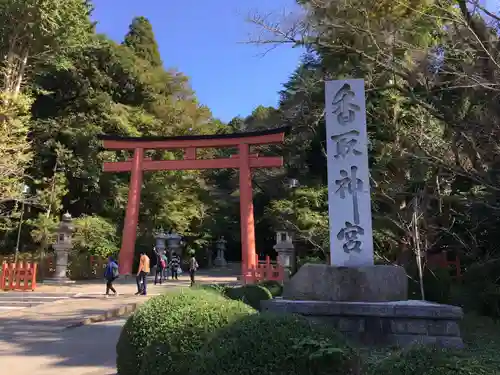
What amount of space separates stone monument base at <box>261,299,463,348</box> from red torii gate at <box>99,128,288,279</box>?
1243cm

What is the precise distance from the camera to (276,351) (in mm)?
2707

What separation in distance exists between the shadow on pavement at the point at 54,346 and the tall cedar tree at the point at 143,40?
78.4 ft

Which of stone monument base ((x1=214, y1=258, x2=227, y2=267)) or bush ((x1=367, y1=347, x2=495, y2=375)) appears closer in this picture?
bush ((x1=367, y1=347, x2=495, y2=375))

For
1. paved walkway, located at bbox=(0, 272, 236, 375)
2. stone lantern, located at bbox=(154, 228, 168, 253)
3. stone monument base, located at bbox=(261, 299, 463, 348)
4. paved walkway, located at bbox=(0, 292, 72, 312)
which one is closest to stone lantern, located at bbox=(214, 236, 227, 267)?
stone lantern, located at bbox=(154, 228, 168, 253)

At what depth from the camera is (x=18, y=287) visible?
48.6ft

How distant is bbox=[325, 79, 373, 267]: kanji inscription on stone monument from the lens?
20.7 feet

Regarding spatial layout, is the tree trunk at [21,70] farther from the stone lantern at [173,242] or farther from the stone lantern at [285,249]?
the stone lantern at [285,249]

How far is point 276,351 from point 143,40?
30589mm

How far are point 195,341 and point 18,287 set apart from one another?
13788 mm

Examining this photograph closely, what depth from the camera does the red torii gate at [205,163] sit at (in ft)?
61.5

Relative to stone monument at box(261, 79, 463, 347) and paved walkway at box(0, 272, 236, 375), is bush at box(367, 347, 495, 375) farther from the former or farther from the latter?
paved walkway at box(0, 272, 236, 375)

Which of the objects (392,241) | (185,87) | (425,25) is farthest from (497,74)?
(185,87)

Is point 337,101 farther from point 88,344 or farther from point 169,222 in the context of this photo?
point 169,222

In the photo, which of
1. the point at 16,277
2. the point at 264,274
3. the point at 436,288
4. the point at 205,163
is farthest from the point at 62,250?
the point at 436,288
